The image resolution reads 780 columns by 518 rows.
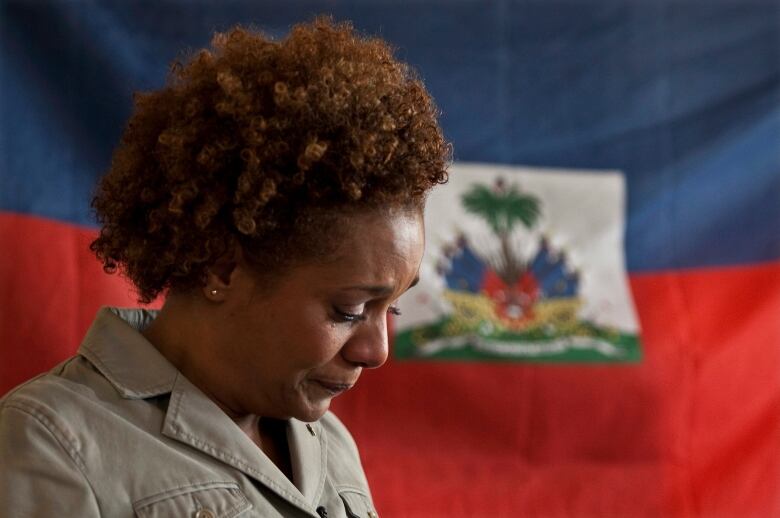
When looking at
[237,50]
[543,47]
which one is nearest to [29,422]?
[237,50]

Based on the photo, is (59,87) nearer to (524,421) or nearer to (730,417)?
(524,421)

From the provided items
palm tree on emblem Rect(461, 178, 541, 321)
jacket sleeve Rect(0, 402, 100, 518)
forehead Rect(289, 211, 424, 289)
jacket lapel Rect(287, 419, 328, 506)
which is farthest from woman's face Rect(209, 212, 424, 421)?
palm tree on emblem Rect(461, 178, 541, 321)

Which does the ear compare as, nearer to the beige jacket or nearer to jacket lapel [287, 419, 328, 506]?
the beige jacket

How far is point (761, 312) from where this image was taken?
113 inches

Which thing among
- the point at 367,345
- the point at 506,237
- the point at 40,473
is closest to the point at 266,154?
the point at 367,345

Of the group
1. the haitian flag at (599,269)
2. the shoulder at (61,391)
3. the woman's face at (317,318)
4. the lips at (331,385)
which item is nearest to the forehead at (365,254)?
the woman's face at (317,318)

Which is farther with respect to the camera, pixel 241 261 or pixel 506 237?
Answer: pixel 506 237

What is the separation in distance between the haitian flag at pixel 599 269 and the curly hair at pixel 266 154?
4.44 feet

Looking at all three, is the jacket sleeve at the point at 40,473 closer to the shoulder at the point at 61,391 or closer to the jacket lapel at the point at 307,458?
the shoulder at the point at 61,391

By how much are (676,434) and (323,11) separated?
4.33ft

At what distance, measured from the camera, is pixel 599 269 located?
2.83 meters

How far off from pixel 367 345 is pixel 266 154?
25 centimetres

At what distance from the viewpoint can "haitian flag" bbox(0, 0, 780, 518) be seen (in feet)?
9.04

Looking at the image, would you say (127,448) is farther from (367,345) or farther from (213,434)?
(367,345)
